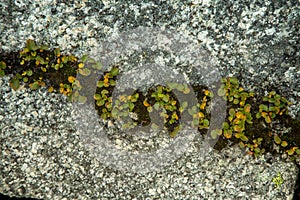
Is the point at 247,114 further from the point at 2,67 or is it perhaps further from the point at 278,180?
the point at 2,67

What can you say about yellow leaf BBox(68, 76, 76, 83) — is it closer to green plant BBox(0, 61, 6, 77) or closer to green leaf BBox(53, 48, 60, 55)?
green leaf BBox(53, 48, 60, 55)

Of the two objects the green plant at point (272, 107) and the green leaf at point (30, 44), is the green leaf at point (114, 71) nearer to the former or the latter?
the green leaf at point (30, 44)

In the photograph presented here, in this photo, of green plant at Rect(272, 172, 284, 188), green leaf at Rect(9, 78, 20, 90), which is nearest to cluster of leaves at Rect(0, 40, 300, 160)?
green leaf at Rect(9, 78, 20, 90)

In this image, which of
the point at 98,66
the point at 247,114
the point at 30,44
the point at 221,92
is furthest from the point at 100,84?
the point at 247,114

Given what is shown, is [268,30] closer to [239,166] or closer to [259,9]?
[259,9]

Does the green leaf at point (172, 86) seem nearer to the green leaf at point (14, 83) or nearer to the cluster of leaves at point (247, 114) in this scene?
the cluster of leaves at point (247, 114)

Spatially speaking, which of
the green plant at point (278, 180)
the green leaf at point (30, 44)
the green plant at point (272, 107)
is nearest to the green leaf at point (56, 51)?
the green leaf at point (30, 44)

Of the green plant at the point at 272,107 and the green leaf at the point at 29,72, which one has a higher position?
the green leaf at the point at 29,72

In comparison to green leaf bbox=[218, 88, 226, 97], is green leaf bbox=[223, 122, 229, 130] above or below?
below

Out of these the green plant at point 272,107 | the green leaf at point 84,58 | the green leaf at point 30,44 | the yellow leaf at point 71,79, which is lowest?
the green plant at point 272,107
